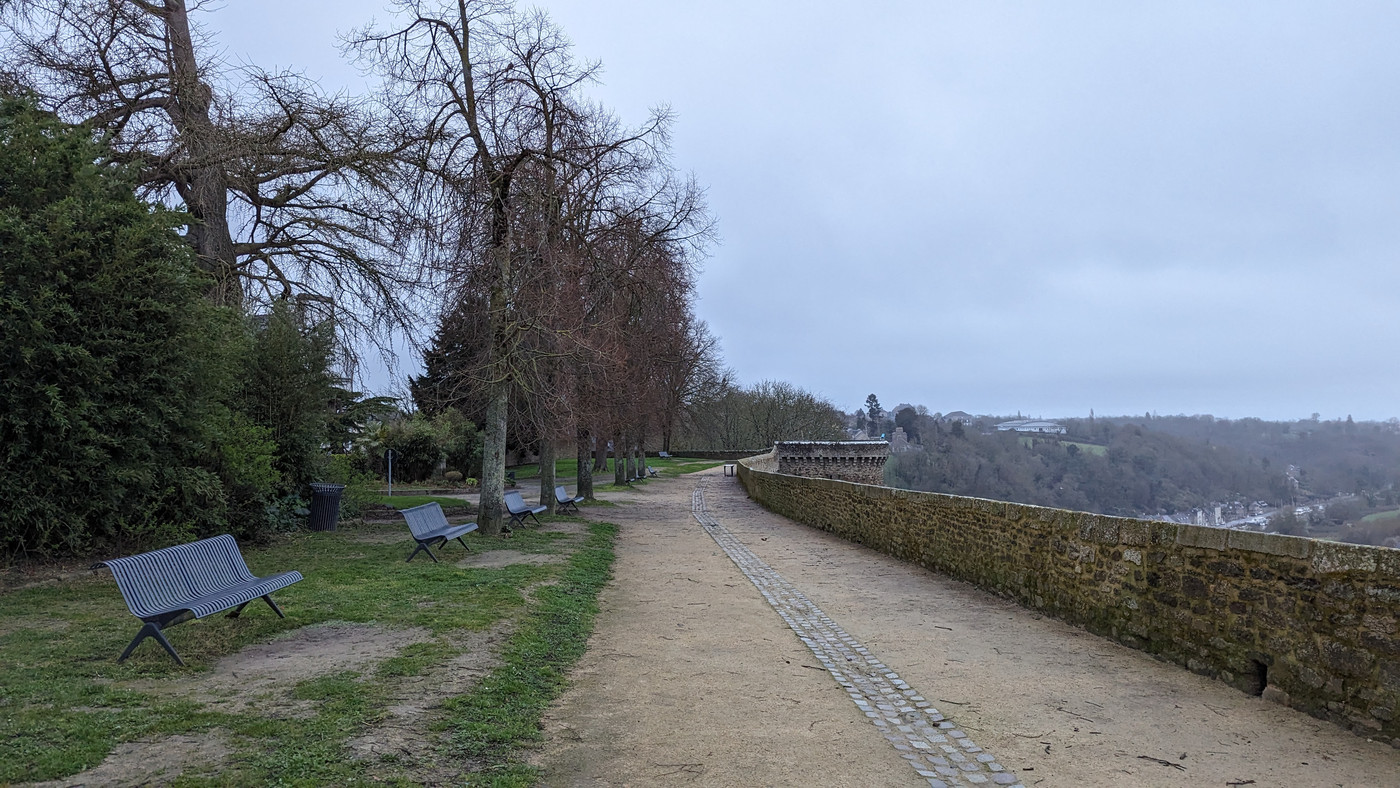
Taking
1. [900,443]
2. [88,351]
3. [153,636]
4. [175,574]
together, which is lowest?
[153,636]

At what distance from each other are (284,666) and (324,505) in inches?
416

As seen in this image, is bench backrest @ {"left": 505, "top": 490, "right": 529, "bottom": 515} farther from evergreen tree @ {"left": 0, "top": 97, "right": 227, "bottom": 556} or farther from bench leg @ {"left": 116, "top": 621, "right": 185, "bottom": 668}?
bench leg @ {"left": 116, "top": 621, "right": 185, "bottom": 668}

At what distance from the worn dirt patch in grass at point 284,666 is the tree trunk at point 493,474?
23.7 feet

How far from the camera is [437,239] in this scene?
13.6 metres

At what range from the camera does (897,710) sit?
5391 millimetres

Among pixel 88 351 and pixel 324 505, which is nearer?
pixel 88 351

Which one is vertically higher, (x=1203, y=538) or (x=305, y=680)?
(x=1203, y=538)

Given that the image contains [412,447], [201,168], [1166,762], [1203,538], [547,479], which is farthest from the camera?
[412,447]

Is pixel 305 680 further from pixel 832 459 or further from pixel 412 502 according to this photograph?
pixel 832 459

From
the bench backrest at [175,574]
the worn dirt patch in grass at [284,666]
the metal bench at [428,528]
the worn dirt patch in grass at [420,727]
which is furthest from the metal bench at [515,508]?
the worn dirt patch in grass at [420,727]

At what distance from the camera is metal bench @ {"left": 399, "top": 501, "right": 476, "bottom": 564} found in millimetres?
11234

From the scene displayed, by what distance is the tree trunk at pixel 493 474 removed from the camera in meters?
14.1

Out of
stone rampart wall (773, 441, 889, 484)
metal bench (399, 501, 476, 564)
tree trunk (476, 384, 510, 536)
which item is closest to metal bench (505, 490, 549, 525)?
tree trunk (476, 384, 510, 536)

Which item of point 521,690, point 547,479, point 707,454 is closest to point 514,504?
point 547,479
